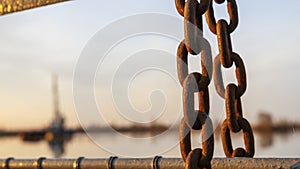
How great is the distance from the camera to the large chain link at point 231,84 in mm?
1170

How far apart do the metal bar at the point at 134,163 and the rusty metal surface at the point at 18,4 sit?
0.67 metres

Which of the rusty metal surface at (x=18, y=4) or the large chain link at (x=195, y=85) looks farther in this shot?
the rusty metal surface at (x=18, y=4)

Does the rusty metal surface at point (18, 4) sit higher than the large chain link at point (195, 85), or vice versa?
the rusty metal surface at point (18, 4)

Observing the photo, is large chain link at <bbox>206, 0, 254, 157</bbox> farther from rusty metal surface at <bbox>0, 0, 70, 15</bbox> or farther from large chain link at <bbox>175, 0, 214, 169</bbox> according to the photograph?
rusty metal surface at <bbox>0, 0, 70, 15</bbox>

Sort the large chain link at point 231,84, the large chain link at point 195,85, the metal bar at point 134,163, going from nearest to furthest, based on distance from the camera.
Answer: the large chain link at point 195,85 < the large chain link at point 231,84 < the metal bar at point 134,163

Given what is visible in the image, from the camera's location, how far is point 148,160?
1802 millimetres

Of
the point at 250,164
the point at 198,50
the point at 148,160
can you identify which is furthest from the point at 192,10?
the point at 148,160

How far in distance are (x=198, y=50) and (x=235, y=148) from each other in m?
0.34

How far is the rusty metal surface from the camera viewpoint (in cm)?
188

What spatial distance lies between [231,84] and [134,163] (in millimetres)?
754

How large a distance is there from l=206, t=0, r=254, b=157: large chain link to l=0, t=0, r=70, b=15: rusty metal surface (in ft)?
2.84

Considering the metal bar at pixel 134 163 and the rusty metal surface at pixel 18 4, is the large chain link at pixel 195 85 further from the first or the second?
the rusty metal surface at pixel 18 4

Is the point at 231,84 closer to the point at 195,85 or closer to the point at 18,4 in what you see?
the point at 195,85

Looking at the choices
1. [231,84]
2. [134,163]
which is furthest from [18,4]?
[231,84]
